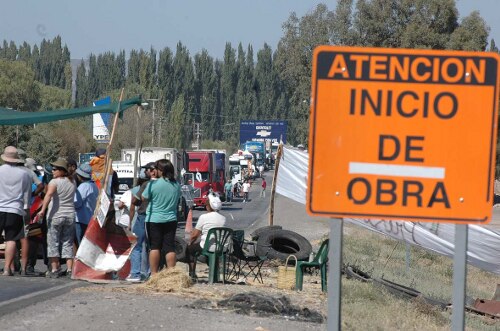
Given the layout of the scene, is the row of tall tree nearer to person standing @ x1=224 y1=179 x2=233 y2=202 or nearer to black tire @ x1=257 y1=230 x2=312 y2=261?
person standing @ x1=224 y1=179 x2=233 y2=202

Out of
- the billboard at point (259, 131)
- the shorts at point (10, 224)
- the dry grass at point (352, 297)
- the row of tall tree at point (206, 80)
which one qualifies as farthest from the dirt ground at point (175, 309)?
the billboard at point (259, 131)

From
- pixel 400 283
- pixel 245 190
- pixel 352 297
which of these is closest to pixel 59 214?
pixel 352 297

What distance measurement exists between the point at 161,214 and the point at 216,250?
3.65 feet

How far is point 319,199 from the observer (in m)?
4.73

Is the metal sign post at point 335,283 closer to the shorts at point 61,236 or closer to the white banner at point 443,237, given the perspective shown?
the shorts at point 61,236

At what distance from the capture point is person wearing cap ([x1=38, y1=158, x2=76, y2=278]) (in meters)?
13.3

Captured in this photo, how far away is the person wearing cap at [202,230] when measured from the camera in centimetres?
1399

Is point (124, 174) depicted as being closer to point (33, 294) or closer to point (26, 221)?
point (26, 221)

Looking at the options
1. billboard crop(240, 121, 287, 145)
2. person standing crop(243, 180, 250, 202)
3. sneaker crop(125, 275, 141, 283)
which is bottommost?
person standing crop(243, 180, 250, 202)

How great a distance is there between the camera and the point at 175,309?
10.4 m

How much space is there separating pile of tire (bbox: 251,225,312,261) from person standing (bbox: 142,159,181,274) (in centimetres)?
415

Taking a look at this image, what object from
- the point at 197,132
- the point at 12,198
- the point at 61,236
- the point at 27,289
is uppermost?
the point at 12,198

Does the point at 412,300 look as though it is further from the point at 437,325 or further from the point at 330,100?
the point at 330,100

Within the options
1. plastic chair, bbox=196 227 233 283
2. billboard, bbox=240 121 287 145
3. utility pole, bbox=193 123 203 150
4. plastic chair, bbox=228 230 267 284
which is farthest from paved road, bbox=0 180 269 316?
utility pole, bbox=193 123 203 150
